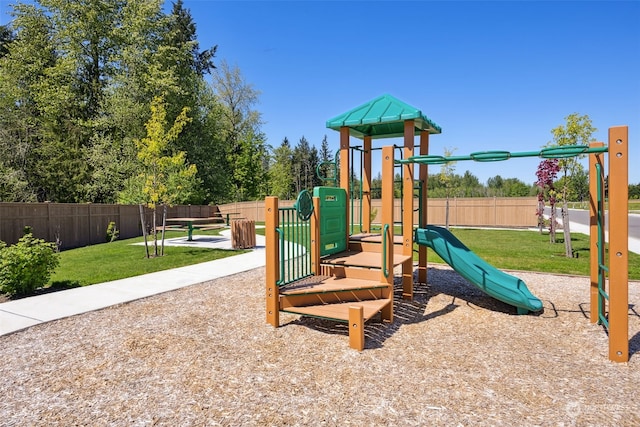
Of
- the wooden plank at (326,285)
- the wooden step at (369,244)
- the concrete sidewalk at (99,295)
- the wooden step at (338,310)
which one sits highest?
the wooden step at (369,244)

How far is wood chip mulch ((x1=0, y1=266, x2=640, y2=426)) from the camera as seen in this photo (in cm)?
261

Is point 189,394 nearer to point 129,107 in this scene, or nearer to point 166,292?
point 166,292

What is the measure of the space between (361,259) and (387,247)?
676 millimetres

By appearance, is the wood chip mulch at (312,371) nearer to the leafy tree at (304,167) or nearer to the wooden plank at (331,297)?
the wooden plank at (331,297)

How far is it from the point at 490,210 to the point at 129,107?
22552 millimetres

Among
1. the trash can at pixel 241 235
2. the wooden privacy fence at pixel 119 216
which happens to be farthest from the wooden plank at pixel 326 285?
the wooden privacy fence at pixel 119 216

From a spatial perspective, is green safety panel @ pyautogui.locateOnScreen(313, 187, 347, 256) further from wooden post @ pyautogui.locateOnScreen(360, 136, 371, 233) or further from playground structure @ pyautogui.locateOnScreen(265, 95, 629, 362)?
wooden post @ pyautogui.locateOnScreen(360, 136, 371, 233)

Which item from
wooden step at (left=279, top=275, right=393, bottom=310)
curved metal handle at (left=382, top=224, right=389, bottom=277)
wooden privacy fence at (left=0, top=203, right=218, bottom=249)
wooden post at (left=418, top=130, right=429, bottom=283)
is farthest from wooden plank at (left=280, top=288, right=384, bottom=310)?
wooden privacy fence at (left=0, top=203, right=218, bottom=249)

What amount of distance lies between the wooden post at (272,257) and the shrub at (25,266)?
166 inches

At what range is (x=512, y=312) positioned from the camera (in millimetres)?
5164

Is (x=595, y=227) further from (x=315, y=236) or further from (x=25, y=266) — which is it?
(x=25, y=266)

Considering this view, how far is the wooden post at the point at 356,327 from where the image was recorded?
12.3ft

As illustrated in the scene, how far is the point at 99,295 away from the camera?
232 inches

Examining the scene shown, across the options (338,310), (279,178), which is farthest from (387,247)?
(279,178)
